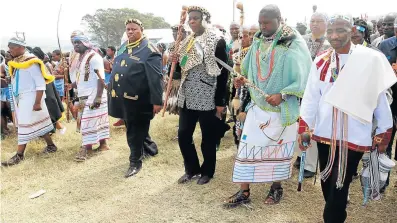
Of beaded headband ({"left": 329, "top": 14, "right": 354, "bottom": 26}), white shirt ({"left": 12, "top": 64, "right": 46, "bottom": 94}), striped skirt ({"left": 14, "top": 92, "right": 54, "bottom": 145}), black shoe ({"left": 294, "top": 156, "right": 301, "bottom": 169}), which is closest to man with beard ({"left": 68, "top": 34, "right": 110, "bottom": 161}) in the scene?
white shirt ({"left": 12, "top": 64, "right": 46, "bottom": 94})

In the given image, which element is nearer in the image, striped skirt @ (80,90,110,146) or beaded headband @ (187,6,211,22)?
beaded headband @ (187,6,211,22)

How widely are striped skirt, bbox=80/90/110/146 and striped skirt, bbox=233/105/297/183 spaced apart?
299cm

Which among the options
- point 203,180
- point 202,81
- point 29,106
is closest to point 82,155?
point 29,106

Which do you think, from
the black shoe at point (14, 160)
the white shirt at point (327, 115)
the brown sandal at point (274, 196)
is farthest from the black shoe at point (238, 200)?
the black shoe at point (14, 160)

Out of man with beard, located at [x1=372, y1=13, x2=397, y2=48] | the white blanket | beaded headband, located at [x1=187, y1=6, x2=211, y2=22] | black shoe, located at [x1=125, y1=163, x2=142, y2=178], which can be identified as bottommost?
black shoe, located at [x1=125, y1=163, x2=142, y2=178]

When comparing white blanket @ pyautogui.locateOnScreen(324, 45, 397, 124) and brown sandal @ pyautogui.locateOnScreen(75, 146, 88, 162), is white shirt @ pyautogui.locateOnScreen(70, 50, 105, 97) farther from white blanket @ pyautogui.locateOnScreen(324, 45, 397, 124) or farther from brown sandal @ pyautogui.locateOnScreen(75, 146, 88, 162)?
white blanket @ pyautogui.locateOnScreen(324, 45, 397, 124)

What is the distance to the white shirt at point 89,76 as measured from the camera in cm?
550

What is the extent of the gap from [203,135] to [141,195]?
3.34ft

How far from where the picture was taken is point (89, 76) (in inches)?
219

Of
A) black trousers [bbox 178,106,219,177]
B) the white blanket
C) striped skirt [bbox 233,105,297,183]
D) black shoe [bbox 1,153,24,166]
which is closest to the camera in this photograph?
the white blanket

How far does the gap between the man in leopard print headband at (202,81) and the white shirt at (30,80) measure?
2664mm

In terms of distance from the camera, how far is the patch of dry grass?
357cm

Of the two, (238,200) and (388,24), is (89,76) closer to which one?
(238,200)

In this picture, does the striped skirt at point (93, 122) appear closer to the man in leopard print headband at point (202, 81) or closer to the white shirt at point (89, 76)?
the white shirt at point (89, 76)
